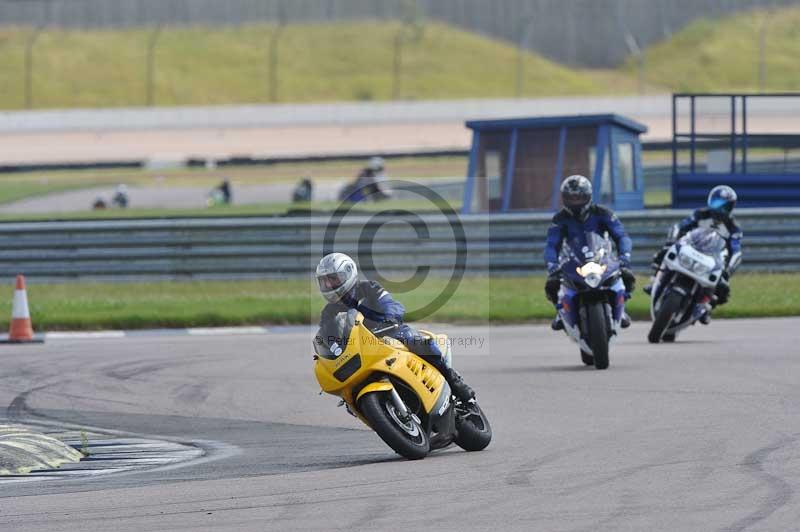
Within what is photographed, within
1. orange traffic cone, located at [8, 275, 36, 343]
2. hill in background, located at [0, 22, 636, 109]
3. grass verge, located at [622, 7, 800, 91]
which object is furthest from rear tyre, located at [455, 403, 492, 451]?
grass verge, located at [622, 7, 800, 91]

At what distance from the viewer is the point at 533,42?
93.9 m

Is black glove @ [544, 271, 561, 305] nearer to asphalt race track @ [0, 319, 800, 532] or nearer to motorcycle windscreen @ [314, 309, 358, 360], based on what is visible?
asphalt race track @ [0, 319, 800, 532]

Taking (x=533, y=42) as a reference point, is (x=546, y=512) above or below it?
below

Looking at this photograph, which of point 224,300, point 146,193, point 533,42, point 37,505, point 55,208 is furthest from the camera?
point 533,42

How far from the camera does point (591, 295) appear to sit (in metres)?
12.7

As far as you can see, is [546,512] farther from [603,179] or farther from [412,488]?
[603,179]

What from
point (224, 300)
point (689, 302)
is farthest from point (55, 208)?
point (689, 302)

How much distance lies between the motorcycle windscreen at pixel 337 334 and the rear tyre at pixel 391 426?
0.33 meters

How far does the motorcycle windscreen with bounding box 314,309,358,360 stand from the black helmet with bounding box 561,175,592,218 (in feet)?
17.0

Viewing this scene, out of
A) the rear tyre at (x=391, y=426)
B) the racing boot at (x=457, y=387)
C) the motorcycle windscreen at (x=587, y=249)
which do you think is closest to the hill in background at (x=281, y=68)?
the motorcycle windscreen at (x=587, y=249)

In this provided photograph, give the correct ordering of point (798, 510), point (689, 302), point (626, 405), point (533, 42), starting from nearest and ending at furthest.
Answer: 1. point (798, 510)
2. point (626, 405)
3. point (689, 302)
4. point (533, 42)

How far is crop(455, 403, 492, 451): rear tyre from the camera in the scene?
8531 mm

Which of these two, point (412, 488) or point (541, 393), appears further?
point (541, 393)

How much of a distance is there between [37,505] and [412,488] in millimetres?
1820
